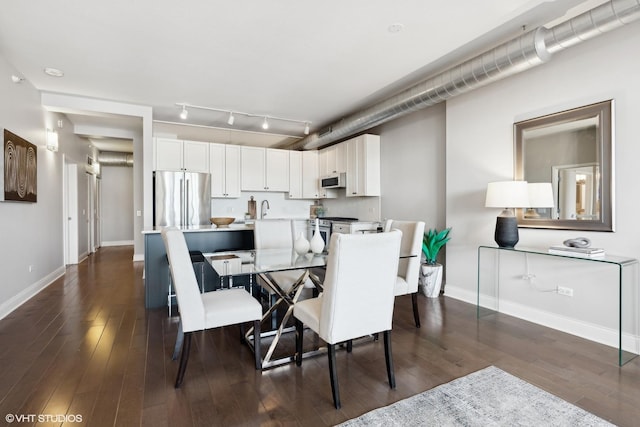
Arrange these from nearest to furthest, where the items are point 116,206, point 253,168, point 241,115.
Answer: point 241,115 < point 253,168 < point 116,206

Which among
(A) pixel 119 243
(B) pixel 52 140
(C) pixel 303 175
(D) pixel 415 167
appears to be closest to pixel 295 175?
(C) pixel 303 175

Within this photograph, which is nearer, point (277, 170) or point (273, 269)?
point (273, 269)

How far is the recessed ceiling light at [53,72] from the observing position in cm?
352

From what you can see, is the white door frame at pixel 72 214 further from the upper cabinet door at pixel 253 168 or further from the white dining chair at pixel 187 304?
the white dining chair at pixel 187 304

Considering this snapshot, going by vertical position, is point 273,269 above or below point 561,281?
above

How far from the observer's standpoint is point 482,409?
178 centimetres

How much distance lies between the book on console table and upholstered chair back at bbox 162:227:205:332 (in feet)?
9.48

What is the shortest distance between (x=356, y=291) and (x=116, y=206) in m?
9.50

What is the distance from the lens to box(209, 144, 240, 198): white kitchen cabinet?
585cm

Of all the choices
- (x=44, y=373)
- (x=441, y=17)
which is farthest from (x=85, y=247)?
(x=441, y=17)

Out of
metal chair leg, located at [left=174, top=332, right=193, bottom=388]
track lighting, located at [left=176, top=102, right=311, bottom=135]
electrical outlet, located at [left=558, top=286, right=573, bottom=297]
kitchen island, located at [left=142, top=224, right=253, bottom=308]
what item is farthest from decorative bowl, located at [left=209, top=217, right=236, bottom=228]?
electrical outlet, located at [left=558, top=286, right=573, bottom=297]

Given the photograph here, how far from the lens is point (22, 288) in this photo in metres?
3.72

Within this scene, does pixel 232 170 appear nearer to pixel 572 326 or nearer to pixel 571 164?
pixel 571 164

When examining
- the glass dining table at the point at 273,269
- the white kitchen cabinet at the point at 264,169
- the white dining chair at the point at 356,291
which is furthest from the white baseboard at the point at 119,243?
the white dining chair at the point at 356,291
